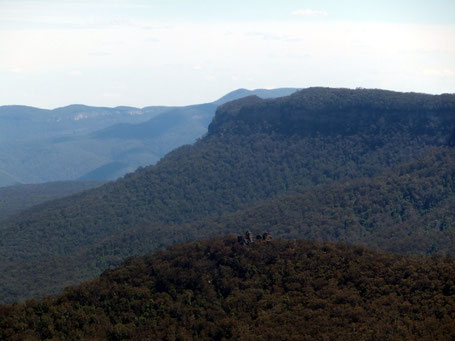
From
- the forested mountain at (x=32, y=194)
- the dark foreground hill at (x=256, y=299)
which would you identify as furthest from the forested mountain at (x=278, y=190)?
the dark foreground hill at (x=256, y=299)

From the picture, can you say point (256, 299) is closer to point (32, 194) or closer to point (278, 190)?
point (278, 190)

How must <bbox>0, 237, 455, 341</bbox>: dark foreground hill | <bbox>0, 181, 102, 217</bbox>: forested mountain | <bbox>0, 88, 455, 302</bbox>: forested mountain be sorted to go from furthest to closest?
<bbox>0, 181, 102, 217</bbox>: forested mountain, <bbox>0, 88, 455, 302</bbox>: forested mountain, <bbox>0, 237, 455, 341</bbox>: dark foreground hill

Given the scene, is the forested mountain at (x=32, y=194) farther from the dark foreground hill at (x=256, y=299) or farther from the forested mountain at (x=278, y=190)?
the dark foreground hill at (x=256, y=299)

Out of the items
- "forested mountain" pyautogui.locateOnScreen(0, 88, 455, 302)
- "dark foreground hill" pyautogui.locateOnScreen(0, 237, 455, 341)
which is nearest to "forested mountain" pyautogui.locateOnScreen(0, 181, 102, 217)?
"forested mountain" pyautogui.locateOnScreen(0, 88, 455, 302)

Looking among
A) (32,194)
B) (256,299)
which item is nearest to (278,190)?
(32,194)

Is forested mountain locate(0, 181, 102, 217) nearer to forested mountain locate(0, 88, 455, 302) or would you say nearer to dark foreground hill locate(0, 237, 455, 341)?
forested mountain locate(0, 88, 455, 302)

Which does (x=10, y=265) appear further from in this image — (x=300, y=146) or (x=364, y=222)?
(x=300, y=146)
